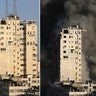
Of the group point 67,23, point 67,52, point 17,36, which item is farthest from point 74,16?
point 17,36

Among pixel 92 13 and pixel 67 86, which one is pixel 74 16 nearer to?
pixel 92 13

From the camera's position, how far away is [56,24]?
329 centimetres

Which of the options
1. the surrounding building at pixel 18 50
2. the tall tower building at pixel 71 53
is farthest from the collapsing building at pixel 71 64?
the surrounding building at pixel 18 50

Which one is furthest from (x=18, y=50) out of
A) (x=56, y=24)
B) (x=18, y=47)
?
(x=56, y=24)

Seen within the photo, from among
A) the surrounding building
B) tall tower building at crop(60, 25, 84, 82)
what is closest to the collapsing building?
tall tower building at crop(60, 25, 84, 82)

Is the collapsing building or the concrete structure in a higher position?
the collapsing building

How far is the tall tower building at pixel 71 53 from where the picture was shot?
3168mm

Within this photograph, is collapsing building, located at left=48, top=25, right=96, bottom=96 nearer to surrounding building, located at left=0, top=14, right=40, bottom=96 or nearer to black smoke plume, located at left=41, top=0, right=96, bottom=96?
black smoke plume, located at left=41, top=0, right=96, bottom=96

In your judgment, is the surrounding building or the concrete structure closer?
the concrete structure

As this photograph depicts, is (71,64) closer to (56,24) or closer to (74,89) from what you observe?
(74,89)

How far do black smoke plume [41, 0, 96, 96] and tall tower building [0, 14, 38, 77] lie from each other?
0.09m

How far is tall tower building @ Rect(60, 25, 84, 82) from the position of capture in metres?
3.17

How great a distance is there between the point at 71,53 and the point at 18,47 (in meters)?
0.48

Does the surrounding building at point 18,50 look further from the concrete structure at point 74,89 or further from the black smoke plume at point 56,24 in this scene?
the concrete structure at point 74,89
